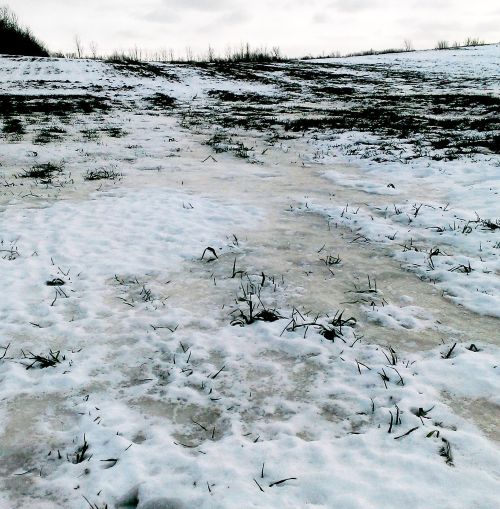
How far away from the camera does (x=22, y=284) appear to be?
5113 mm

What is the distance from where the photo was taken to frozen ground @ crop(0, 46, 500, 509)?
8.91 ft

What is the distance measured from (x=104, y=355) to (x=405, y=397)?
2.46 meters

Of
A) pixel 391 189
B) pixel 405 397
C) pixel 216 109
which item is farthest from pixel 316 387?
pixel 216 109

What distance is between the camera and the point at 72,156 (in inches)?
457

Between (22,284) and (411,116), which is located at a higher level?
(411,116)

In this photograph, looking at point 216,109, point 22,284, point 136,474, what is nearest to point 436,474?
point 136,474

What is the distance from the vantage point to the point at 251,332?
4.22 meters

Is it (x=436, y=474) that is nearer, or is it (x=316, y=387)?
(x=436, y=474)

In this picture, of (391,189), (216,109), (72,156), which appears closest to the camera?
(391,189)

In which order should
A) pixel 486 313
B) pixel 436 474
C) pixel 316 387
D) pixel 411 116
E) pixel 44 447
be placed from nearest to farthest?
pixel 436 474, pixel 44 447, pixel 316 387, pixel 486 313, pixel 411 116

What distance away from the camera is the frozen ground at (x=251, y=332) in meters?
2.71

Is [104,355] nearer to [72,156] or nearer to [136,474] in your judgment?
[136,474]

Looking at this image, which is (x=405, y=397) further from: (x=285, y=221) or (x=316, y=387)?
(x=285, y=221)

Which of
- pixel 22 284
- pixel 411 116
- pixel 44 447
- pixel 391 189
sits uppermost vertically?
pixel 411 116
